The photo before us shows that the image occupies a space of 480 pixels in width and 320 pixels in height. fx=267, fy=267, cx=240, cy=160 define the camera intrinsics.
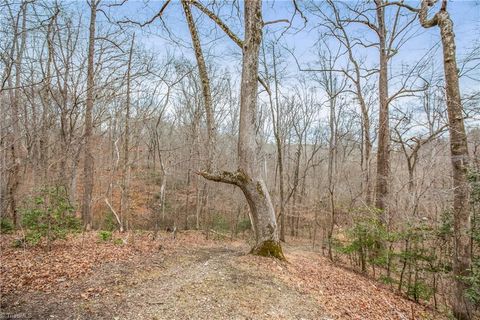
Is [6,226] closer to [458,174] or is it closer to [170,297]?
[170,297]

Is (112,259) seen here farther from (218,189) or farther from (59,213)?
(218,189)

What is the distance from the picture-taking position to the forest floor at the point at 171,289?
3211 millimetres

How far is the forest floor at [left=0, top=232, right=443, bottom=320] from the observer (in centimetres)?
321

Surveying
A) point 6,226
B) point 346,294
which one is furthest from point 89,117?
point 346,294

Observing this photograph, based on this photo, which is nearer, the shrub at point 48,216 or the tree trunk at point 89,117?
the shrub at point 48,216

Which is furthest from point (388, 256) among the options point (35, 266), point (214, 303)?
point (35, 266)

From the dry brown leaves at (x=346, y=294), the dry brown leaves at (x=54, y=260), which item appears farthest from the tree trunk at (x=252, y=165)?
the dry brown leaves at (x=54, y=260)

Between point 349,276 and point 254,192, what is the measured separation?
3.08 m

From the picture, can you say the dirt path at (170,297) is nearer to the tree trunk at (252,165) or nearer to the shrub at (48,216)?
the tree trunk at (252,165)

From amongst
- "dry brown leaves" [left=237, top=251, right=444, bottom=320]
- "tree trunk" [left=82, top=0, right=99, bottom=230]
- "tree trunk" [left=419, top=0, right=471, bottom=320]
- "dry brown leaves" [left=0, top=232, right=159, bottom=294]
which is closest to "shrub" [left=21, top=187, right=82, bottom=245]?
"dry brown leaves" [left=0, top=232, right=159, bottom=294]

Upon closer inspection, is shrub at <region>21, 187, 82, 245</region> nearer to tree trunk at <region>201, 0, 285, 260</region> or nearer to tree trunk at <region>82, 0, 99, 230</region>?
tree trunk at <region>82, 0, 99, 230</region>

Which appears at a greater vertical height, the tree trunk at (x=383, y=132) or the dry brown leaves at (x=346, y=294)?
the tree trunk at (x=383, y=132)

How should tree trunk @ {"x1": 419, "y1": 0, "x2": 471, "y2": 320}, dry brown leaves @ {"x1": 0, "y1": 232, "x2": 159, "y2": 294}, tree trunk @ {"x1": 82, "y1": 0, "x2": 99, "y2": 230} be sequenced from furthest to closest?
tree trunk @ {"x1": 82, "y1": 0, "x2": 99, "y2": 230} < tree trunk @ {"x1": 419, "y1": 0, "x2": 471, "y2": 320} < dry brown leaves @ {"x1": 0, "y1": 232, "x2": 159, "y2": 294}

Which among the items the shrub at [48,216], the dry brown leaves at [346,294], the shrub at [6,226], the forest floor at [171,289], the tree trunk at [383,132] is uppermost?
the tree trunk at [383,132]
